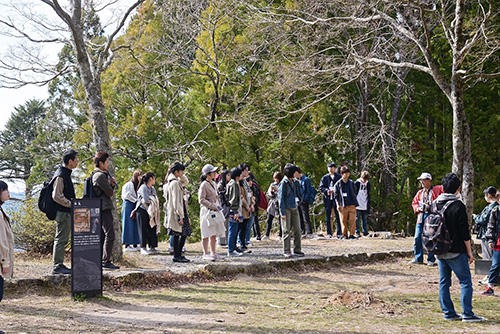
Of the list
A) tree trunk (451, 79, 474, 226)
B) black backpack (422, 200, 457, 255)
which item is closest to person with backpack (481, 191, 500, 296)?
black backpack (422, 200, 457, 255)

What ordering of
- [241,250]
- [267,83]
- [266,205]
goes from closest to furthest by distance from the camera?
[241,250] < [266,205] < [267,83]

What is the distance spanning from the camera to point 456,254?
255 inches

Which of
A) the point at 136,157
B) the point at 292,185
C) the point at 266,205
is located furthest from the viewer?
the point at 136,157

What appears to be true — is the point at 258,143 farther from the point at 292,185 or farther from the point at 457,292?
the point at 457,292

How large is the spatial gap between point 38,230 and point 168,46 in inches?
472

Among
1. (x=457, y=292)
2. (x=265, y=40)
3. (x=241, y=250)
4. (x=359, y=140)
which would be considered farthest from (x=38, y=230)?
(x=359, y=140)

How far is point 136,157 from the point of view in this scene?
2252 centimetres

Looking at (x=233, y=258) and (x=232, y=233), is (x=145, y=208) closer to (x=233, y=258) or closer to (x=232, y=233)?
(x=232, y=233)

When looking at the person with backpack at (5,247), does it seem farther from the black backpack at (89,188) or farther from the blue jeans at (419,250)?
the blue jeans at (419,250)

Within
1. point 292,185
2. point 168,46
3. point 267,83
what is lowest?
point 292,185

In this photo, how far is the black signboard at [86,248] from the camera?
25.0 ft

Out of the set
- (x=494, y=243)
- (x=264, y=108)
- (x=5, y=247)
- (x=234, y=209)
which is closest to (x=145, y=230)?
(x=234, y=209)

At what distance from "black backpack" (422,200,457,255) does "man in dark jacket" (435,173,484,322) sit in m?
0.05

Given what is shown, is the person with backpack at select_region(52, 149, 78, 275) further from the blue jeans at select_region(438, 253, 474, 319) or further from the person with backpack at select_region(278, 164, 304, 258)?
the blue jeans at select_region(438, 253, 474, 319)
